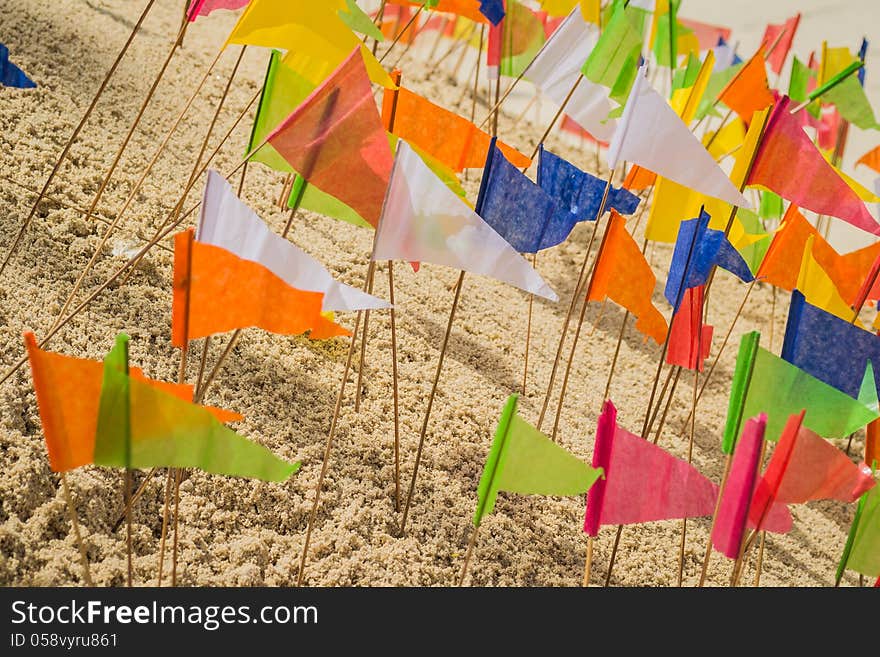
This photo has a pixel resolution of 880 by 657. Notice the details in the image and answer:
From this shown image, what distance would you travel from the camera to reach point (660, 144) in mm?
989

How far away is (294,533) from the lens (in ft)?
3.50

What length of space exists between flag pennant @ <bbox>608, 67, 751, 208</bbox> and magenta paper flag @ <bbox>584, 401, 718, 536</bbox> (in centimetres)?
28

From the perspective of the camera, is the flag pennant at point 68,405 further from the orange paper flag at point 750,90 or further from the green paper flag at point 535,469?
the orange paper flag at point 750,90

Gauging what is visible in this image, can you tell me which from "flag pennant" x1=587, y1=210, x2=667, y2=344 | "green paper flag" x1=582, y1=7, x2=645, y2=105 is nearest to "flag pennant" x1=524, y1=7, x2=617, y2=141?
"green paper flag" x1=582, y1=7, x2=645, y2=105

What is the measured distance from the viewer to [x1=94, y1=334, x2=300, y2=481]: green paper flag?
74 centimetres

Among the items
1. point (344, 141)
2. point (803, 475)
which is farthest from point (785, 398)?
point (344, 141)

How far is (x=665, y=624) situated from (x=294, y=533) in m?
0.43

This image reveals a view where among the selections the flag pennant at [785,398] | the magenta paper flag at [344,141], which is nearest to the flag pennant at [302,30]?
the magenta paper flag at [344,141]

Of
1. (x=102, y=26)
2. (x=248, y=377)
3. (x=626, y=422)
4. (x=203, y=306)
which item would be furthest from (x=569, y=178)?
(x=102, y=26)

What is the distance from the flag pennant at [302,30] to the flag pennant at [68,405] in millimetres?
416

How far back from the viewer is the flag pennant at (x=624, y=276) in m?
1.11

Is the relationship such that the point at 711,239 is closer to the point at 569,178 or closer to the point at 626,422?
the point at 569,178

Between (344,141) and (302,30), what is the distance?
0.19 m

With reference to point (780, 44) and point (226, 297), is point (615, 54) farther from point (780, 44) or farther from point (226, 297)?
point (780, 44)
